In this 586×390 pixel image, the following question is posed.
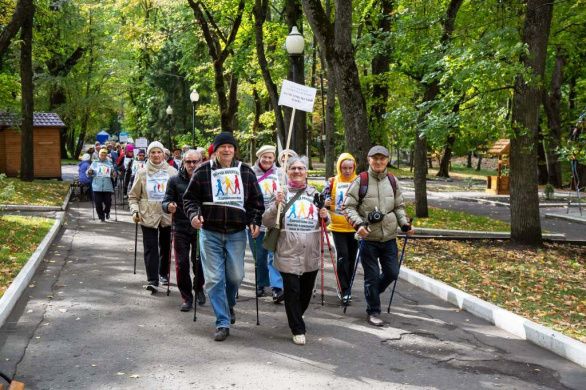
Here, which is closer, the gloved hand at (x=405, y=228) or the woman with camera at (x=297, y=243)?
the woman with camera at (x=297, y=243)

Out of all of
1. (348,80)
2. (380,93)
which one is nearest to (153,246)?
(348,80)

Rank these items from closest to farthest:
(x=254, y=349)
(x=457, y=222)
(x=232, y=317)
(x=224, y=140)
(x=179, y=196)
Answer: (x=254, y=349) < (x=224, y=140) < (x=232, y=317) < (x=179, y=196) < (x=457, y=222)

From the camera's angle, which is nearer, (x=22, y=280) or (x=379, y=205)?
(x=379, y=205)

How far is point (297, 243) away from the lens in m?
6.38

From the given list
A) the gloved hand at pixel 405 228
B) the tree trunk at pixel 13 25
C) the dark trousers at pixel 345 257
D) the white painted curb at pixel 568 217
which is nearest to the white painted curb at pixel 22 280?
the dark trousers at pixel 345 257

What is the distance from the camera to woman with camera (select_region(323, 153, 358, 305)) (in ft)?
26.3

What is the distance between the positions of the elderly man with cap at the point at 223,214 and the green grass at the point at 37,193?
11862 millimetres

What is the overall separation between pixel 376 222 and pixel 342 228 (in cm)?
107

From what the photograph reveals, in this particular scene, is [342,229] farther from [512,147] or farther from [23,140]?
[23,140]

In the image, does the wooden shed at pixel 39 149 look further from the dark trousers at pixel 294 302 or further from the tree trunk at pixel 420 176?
the dark trousers at pixel 294 302

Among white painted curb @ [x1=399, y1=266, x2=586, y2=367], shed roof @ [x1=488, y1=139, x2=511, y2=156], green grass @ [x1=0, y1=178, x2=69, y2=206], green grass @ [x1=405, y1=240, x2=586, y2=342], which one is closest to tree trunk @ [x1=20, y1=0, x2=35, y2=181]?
green grass @ [x1=0, y1=178, x2=69, y2=206]

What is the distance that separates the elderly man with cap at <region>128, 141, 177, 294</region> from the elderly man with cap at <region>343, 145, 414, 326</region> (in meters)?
2.74

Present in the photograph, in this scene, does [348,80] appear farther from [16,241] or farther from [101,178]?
[16,241]

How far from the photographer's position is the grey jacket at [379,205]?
23.3ft
